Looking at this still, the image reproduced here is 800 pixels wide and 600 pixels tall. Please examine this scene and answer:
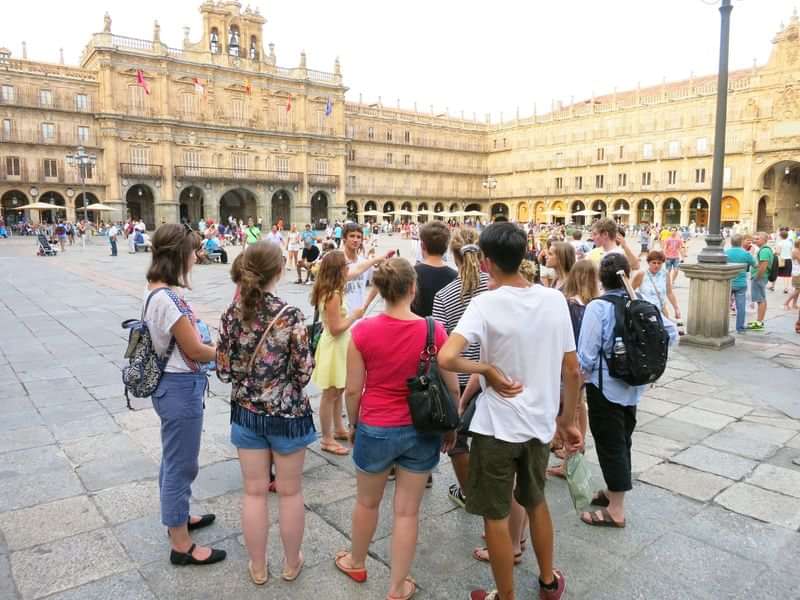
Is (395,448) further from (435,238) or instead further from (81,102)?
(81,102)

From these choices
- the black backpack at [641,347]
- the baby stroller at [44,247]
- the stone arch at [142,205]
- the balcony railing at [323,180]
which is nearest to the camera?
the black backpack at [641,347]

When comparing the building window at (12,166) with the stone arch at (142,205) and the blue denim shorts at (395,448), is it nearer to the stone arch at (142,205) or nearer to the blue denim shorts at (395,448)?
the stone arch at (142,205)

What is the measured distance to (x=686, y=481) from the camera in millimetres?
3740

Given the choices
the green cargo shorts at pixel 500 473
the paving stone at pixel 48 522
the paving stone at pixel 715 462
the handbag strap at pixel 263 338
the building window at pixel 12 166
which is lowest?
the paving stone at pixel 48 522

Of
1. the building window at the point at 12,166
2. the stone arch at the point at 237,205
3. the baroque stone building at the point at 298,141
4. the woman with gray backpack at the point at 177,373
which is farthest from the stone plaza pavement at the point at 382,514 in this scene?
the stone arch at the point at 237,205

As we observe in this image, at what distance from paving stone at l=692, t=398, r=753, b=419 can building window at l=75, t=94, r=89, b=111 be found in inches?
1689

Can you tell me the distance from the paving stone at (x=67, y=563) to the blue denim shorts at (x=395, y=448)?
1.34 m

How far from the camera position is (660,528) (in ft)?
10.4

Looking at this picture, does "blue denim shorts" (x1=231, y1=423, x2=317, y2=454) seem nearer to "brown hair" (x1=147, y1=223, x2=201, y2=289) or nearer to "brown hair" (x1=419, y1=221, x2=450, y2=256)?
"brown hair" (x1=147, y1=223, x2=201, y2=289)

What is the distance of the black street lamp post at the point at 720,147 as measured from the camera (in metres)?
7.33

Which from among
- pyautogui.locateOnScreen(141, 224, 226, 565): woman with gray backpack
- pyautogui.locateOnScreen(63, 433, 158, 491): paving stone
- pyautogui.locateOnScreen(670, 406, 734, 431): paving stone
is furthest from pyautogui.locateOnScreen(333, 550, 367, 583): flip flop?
pyautogui.locateOnScreen(670, 406, 734, 431): paving stone

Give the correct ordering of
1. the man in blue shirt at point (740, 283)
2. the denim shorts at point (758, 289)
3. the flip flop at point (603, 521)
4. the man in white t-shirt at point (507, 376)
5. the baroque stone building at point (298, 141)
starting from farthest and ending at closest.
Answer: the baroque stone building at point (298, 141)
the denim shorts at point (758, 289)
the man in blue shirt at point (740, 283)
the flip flop at point (603, 521)
the man in white t-shirt at point (507, 376)

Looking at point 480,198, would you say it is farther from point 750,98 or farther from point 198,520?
point 198,520

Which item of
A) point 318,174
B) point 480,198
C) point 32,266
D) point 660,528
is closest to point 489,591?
point 660,528
